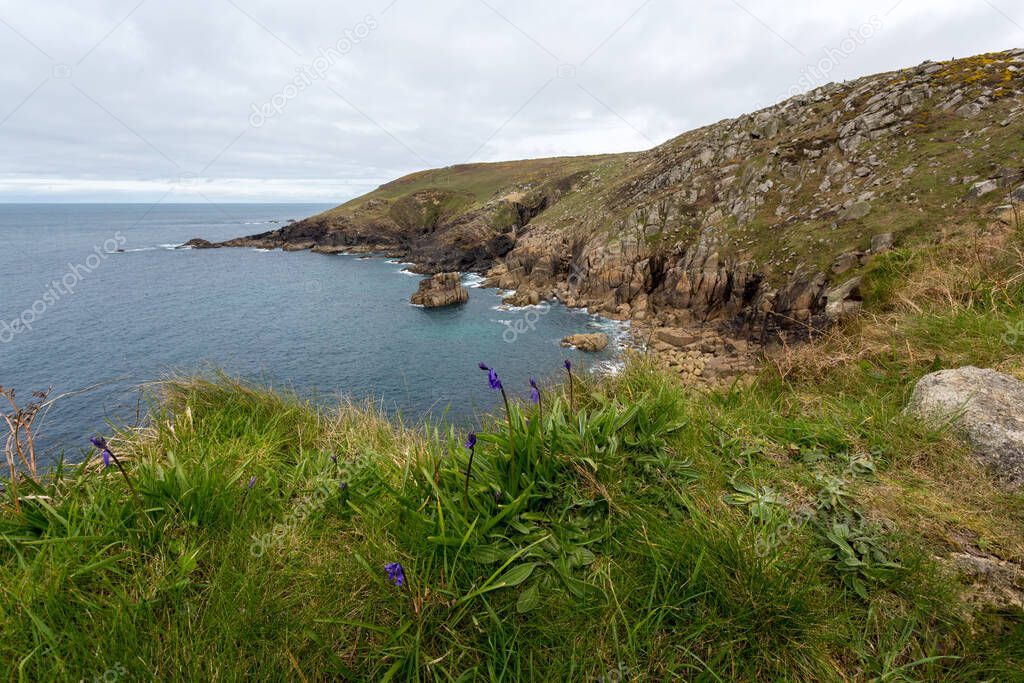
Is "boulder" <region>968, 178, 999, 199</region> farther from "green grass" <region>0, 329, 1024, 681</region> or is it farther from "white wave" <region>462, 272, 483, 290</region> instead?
"white wave" <region>462, 272, 483, 290</region>

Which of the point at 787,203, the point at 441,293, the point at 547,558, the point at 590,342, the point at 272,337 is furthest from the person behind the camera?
the point at 441,293

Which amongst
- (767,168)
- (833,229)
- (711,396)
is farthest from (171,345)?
(767,168)

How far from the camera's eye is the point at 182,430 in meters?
3.81

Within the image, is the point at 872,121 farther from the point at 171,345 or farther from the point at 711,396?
the point at 171,345

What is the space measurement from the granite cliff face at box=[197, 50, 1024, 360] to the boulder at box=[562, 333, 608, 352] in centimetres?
653

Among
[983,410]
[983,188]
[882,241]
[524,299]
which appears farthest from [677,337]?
[983,410]

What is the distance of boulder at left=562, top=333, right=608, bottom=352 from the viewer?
103ft

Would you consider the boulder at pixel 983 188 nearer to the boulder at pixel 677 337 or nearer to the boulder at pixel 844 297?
the boulder at pixel 844 297

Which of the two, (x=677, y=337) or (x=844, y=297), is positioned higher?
(x=844, y=297)

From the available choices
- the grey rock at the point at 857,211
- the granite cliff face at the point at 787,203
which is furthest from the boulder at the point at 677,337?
the grey rock at the point at 857,211

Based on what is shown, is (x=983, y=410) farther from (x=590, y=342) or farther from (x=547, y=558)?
(x=590, y=342)

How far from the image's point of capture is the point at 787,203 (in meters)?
34.8

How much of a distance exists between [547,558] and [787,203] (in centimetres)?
4135

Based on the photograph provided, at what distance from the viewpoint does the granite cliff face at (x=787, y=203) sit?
24.4 metres
